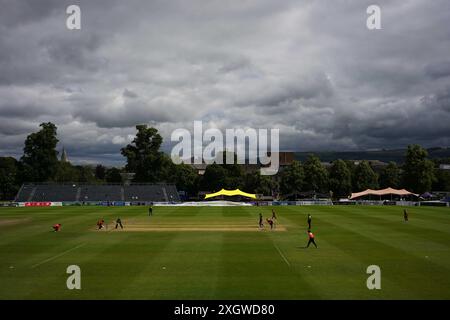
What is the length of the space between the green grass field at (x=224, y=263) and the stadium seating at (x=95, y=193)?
2587 inches

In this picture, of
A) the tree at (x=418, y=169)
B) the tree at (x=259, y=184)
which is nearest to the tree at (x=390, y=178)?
the tree at (x=418, y=169)

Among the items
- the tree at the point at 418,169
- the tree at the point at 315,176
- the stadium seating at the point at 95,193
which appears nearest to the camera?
the stadium seating at the point at 95,193

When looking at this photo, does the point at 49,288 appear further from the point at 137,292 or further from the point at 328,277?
the point at 328,277

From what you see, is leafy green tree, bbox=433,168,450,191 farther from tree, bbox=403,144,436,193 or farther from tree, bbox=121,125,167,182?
tree, bbox=121,125,167,182

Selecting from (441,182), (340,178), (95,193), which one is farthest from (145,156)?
(441,182)

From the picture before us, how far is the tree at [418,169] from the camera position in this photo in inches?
4338

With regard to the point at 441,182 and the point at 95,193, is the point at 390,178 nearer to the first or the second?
the point at 441,182

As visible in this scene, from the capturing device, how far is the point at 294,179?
129 meters

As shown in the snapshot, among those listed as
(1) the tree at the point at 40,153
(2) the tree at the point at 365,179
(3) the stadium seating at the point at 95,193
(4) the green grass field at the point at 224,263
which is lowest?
(4) the green grass field at the point at 224,263

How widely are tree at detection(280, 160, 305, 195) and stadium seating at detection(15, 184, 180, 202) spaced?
3591 centimetres

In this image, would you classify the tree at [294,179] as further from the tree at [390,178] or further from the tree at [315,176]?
A: the tree at [390,178]

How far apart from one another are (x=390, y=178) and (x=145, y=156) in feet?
244
